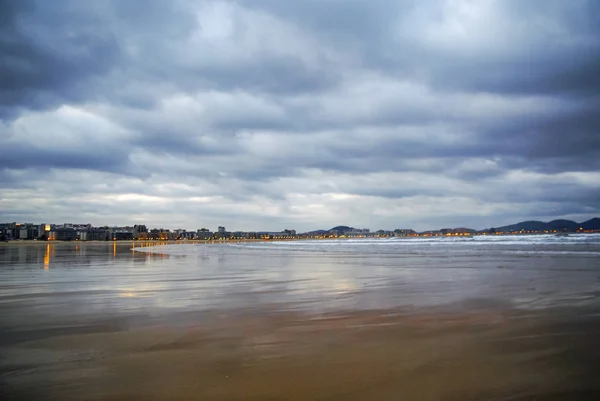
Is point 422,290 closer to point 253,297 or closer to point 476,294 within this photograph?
point 476,294

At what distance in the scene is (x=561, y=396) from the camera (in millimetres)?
4441

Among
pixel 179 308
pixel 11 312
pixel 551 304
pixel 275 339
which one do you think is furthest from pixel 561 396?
pixel 11 312

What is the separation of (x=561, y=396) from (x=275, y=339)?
4.03 metres

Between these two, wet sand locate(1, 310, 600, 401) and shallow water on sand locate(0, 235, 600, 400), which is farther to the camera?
shallow water on sand locate(0, 235, 600, 400)

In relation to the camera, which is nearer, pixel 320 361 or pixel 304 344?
pixel 320 361

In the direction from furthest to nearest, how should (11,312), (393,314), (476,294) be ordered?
(476,294)
(11,312)
(393,314)

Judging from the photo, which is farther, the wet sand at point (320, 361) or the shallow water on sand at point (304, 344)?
the shallow water on sand at point (304, 344)

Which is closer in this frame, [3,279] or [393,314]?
[393,314]

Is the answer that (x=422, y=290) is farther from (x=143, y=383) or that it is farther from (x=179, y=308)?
(x=143, y=383)

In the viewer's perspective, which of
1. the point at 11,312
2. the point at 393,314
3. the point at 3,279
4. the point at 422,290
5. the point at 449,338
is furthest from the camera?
the point at 3,279

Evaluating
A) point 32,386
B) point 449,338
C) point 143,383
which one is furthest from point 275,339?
point 32,386

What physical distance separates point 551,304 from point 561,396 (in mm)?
5930

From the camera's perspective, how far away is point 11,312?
30.7 feet

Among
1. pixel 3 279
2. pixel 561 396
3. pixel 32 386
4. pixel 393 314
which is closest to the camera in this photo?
pixel 561 396
